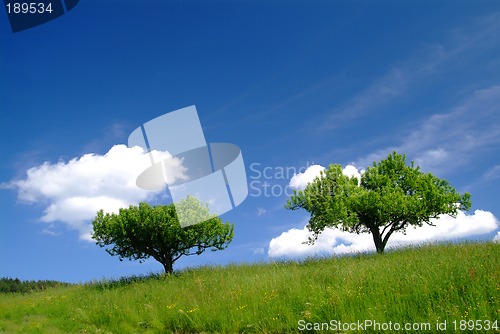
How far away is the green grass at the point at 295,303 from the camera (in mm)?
10023

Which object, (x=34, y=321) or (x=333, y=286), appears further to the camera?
(x=34, y=321)

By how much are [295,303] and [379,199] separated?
57.6ft

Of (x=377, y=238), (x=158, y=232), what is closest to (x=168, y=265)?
(x=158, y=232)

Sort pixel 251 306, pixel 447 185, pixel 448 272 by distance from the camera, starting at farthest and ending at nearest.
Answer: pixel 447 185
pixel 251 306
pixel 448 272

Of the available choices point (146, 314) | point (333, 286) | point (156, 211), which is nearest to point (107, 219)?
point (156, 211)

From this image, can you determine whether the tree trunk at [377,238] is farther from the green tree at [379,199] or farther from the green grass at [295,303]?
the green grass at [295,303]

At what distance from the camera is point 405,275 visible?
12250 mm

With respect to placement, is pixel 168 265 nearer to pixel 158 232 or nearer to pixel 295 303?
pixel 158 232

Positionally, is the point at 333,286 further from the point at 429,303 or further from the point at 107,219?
the point at 107,219

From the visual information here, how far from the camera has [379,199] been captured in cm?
2814

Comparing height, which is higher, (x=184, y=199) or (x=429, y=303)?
(x=184, y=199)

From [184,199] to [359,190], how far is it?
12282mm

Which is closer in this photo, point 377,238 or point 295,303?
point 295,303

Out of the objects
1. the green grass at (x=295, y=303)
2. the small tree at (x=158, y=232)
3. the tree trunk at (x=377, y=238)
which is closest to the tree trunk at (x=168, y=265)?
the small tree at (x=158, y=232)
